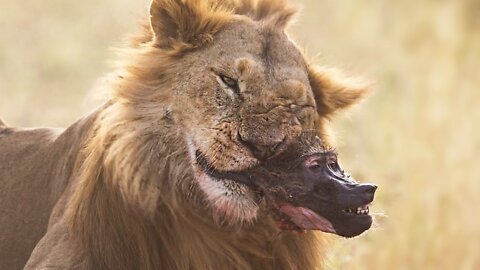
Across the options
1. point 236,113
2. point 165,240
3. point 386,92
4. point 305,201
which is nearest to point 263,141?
point 236,113

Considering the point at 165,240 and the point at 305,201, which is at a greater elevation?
the point at 305,201

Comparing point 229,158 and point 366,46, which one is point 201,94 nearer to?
point 229,158

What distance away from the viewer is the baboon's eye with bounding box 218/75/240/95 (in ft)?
14.6

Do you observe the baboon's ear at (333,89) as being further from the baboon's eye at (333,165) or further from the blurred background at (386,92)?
the baboon's eye at (333,165)

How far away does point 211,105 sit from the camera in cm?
445

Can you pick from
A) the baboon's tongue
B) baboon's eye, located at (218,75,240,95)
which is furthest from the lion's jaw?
baboon's eye, located at (218,75,240,95)

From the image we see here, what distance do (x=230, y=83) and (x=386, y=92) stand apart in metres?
8.55

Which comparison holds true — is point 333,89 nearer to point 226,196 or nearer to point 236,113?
point 236,113

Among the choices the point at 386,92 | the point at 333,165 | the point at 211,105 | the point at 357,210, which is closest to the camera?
the point at 357,210

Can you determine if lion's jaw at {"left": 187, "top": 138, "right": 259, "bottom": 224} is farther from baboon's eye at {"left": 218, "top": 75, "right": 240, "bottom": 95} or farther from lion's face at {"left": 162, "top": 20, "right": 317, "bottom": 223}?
baboon's eye at {"left": 218, "top": 75, "right": 240, "bottom": 95}

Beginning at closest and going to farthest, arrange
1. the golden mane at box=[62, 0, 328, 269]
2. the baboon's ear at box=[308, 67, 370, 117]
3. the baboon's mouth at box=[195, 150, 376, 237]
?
the baboon's mouth at box=[195, 150, 376, 237], the golden mane at box=[62, 0, 328, 269], the baboon's ear at box=[308, 67, 370, 117]

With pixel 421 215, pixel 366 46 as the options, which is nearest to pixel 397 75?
pixel 366 46

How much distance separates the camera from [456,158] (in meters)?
9.85

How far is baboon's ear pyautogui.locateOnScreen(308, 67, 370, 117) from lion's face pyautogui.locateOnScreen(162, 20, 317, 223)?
33cm
